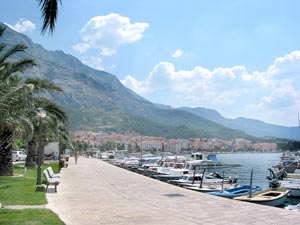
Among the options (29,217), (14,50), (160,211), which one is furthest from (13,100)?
(160,211)

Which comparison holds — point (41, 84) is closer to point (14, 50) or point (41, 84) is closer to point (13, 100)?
point (14, 50)

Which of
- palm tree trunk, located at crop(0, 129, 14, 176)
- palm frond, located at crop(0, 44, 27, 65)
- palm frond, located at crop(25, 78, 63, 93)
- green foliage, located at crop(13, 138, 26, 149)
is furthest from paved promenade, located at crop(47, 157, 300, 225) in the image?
green foliage, located at crop(13, 138, 26, 149)

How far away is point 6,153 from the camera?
2264cm

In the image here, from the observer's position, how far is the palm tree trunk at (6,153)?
22295 mm

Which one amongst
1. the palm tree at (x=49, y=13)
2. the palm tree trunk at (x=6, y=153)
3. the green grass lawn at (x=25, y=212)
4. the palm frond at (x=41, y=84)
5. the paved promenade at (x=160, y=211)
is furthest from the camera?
the palm frond at (x=41, y=84)

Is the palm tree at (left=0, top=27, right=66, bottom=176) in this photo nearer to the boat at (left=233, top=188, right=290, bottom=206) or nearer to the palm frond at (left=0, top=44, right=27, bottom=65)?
the palm frond at (left=0, top=44, right=27, bottom=65)

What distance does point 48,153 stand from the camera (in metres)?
59.1

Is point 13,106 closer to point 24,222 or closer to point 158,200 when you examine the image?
point 158,200

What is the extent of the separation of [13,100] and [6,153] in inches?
295

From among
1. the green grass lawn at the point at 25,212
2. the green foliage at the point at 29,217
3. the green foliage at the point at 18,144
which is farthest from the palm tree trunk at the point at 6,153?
the green foliage at the point at 18,144

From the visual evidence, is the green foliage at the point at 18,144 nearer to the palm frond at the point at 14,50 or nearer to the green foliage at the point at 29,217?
the palm frond at the point at 14,50

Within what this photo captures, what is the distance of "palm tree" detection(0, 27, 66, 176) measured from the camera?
645 inches

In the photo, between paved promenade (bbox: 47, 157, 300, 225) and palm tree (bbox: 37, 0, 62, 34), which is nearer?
palm tree (bbox: 37, 0, 62, 34)

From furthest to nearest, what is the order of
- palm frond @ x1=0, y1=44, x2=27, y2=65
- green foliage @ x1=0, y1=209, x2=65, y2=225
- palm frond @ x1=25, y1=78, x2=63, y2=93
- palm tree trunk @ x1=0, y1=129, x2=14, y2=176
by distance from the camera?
palm frond @ x1=25, y1=78, x2=63, y2=93
palm tree trunk @ x1=0, y1=129, x2=14, y2=176
palm frond @ x1=0, y1=44, x2=27, y2=65
green foliage @ x1=0, y1=209, x2=65, y2=225
